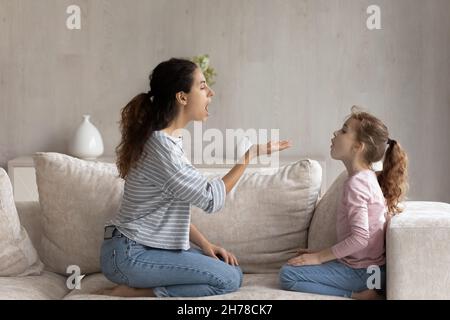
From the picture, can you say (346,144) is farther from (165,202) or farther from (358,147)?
(165,202)

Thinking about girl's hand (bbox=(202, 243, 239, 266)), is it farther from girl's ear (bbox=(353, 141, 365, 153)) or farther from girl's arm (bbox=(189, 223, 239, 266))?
girl's ear (bbox=(353, 141, 365, 153))

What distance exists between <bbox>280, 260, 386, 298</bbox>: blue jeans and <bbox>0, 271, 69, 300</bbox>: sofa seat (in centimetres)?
74

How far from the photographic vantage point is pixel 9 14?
4934mm

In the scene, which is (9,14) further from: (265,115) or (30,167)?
(265,115)

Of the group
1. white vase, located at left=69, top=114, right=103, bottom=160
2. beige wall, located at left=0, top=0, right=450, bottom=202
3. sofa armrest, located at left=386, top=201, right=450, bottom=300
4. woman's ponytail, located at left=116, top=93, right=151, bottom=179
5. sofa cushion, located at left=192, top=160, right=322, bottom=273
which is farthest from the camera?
beige wall, located at left=0, top=0, right=450, bottom=202

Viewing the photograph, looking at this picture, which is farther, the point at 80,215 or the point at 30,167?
the point at 30,167

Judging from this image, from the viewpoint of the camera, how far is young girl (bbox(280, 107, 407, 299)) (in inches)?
101

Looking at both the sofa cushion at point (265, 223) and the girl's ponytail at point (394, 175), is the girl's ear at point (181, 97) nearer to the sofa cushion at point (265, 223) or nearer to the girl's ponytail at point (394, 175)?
the sofa cushion at point (265, 223)

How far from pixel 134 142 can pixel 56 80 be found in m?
2.43

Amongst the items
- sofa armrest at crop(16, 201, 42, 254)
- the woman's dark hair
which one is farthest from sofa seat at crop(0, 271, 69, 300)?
the woman's dark hair

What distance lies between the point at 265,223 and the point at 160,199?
0.41 m

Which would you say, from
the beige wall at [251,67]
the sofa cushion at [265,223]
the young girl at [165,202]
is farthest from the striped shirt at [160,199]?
the beige wall at [251,67]

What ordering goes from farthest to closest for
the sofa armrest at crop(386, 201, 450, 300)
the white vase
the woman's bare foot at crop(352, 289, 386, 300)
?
the white vase, the woman's bare foot at crop(352, 289, 386, 300), the sofa armrest at crop(386, 201, 450, 300)

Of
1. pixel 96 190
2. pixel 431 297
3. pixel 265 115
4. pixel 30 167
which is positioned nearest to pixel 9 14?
pixel 30 167
